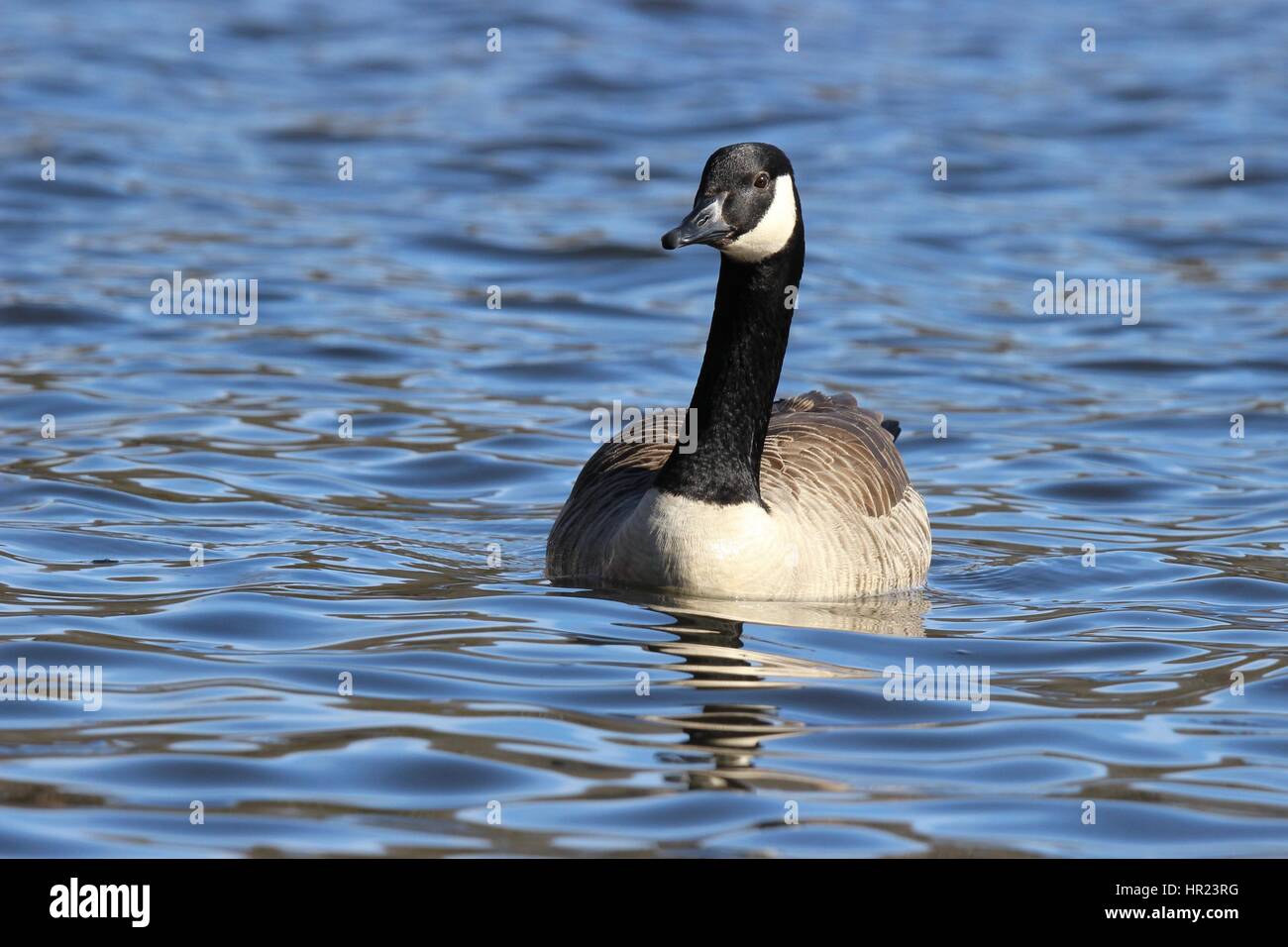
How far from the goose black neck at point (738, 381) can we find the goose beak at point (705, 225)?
59 centimetres

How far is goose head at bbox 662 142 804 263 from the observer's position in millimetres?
9469

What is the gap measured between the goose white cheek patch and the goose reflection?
1751mm

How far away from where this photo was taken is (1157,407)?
16.1m

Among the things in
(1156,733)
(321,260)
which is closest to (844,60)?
(321,260)

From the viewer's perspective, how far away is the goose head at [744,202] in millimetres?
9469

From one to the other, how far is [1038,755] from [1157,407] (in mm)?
8762
